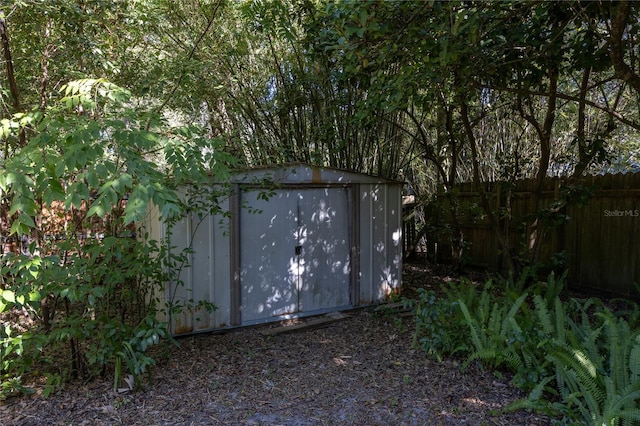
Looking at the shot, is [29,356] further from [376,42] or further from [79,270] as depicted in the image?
[376,42]

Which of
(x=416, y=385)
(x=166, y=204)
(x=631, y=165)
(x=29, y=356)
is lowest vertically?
(x=416, y=385)

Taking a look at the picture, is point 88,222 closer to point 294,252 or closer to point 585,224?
point 294,252

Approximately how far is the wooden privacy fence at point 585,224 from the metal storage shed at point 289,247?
1.74 m

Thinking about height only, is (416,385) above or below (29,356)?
below

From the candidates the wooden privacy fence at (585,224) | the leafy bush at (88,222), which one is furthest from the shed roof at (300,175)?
the wooden privacy fence at (585,224)

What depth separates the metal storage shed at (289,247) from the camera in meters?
4.87

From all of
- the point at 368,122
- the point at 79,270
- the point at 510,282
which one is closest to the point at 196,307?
the point at 79,270

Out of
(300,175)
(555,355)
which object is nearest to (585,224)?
(555,355)

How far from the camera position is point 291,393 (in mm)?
3520

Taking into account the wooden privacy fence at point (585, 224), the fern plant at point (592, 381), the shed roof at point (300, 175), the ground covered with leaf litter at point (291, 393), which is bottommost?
the ground covered with leaf litter at point (291, 393)

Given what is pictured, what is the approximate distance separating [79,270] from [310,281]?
3.03m

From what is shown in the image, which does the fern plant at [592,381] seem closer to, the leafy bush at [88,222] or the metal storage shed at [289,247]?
the leafy bush at [88,222]

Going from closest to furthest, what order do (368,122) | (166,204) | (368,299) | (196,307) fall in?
1. (166,204)
2. (196,307)
3. (368,122)
4. (368,299)

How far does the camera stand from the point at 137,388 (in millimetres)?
3447
